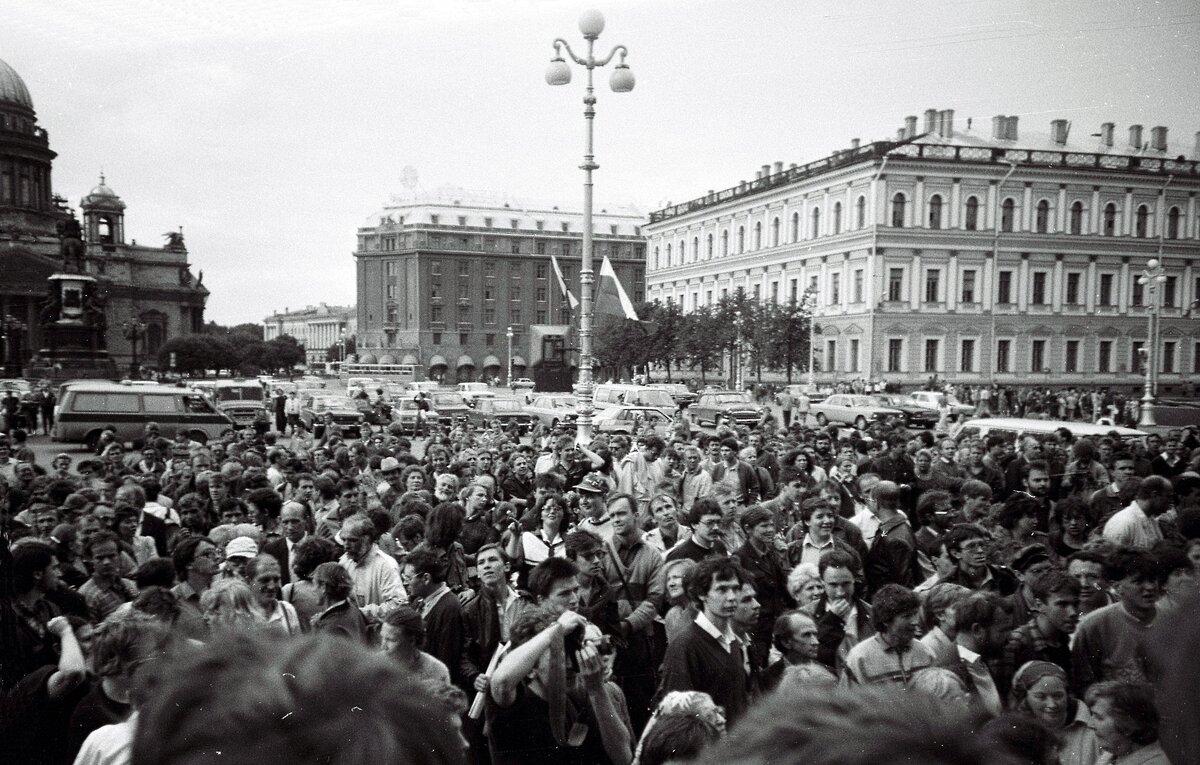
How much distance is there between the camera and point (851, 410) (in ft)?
112

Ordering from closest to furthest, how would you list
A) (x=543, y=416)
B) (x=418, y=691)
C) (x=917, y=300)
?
(x=418, y=691) < (x=543, y=416) < (x=917, y=300)

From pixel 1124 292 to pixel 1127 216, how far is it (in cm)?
493

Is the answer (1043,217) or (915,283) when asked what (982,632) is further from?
(1043,217)

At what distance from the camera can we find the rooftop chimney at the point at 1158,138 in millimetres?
54781

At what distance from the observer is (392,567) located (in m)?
5.98

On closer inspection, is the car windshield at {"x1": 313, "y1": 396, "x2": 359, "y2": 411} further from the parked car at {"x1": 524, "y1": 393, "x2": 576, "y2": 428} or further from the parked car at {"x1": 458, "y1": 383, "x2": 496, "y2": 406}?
the parked car at {"x1": 524, "y1": 393, "x2": 576, "y2": 428}

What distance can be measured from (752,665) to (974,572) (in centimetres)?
201

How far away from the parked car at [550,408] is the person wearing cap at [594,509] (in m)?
21.4

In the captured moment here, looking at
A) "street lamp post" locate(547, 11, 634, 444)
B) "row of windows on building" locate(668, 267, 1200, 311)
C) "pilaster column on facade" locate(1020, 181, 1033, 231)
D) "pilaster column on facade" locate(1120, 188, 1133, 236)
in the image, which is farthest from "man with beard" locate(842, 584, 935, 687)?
"pilaster column on facade" locate(1120, 188, 1133, 236)

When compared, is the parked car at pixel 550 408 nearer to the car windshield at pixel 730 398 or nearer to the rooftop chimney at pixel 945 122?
the car windshield at pixel 730 398

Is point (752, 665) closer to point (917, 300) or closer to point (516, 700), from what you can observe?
point (516, 700)

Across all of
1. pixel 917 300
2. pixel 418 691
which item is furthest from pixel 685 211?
pixel 418 691

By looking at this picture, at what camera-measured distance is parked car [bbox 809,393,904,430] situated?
32.9 m

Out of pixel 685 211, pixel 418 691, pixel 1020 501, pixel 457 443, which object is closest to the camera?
pixel 418 691
